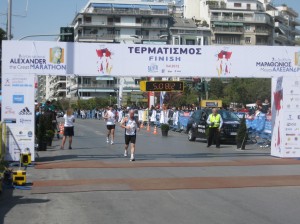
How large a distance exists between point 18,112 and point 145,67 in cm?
427

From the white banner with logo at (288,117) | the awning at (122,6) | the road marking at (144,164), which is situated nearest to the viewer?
the road marking at (144,164)

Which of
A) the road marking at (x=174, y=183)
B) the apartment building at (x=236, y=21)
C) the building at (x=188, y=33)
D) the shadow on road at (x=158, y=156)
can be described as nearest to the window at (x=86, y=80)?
the building at (x=188, y=33)

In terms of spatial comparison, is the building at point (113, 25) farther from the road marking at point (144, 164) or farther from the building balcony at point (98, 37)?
the road marking at point (144, 164)

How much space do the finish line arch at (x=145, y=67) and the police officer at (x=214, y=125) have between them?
12.8 feet

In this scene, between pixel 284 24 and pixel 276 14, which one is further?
pixel 284 24

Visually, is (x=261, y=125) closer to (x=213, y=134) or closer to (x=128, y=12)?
(x=213, y=134)

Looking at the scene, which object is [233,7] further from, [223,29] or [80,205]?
[80,205]

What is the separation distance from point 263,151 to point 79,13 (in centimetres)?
9454

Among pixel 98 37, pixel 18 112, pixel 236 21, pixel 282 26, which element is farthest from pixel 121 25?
pixel 18 112

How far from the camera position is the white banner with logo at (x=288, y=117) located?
1806cm

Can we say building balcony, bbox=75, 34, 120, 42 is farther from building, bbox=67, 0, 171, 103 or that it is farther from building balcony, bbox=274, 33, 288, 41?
building balcony, bbox=274, 33, 288, 41

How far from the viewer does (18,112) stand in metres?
16.1

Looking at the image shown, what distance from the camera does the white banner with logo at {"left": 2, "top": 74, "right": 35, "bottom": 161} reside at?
52.3 feet

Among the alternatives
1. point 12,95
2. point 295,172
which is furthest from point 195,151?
point 12,95
